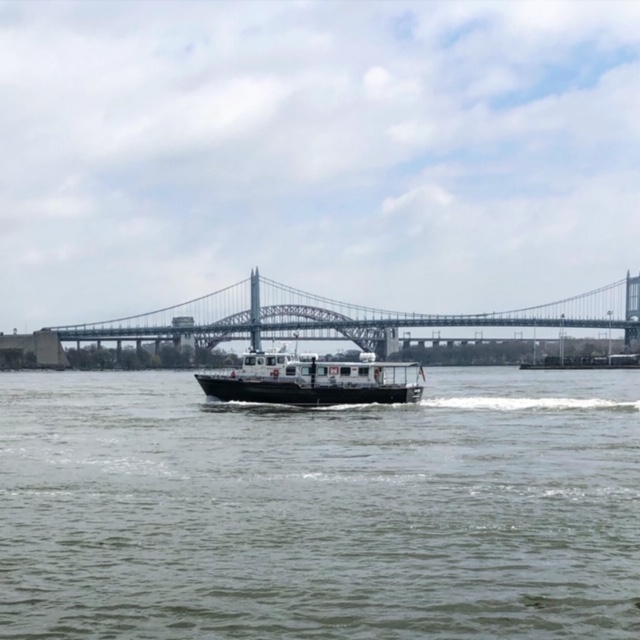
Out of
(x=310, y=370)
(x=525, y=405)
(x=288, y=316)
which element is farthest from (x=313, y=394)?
(x=288, y=316)

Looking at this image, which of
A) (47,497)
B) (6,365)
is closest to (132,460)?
(47,497)

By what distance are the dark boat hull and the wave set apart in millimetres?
2152

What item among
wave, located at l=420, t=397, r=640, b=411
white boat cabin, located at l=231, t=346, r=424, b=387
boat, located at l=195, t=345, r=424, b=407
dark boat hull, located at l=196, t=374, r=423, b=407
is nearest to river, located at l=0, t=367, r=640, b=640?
wave, located at l=420, t=397, r=640, b=411

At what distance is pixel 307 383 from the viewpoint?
162ft

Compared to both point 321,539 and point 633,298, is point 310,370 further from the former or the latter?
point 633,298

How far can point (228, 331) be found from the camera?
148250 mm

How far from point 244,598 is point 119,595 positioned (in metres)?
1.76

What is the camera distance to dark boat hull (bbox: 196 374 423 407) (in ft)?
160

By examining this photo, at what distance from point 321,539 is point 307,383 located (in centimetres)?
3343

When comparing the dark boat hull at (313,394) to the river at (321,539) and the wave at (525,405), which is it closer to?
the wave at (525,405)

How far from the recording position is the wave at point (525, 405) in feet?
158

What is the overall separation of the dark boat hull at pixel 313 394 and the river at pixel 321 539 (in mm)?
16895

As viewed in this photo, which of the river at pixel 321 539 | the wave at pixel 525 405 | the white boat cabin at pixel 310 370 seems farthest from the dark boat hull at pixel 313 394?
the river at pixel 321 539

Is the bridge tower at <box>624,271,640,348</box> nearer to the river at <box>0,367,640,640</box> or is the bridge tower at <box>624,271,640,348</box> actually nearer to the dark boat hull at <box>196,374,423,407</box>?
the dark boat hull at <box>196,374,423,407</box>
